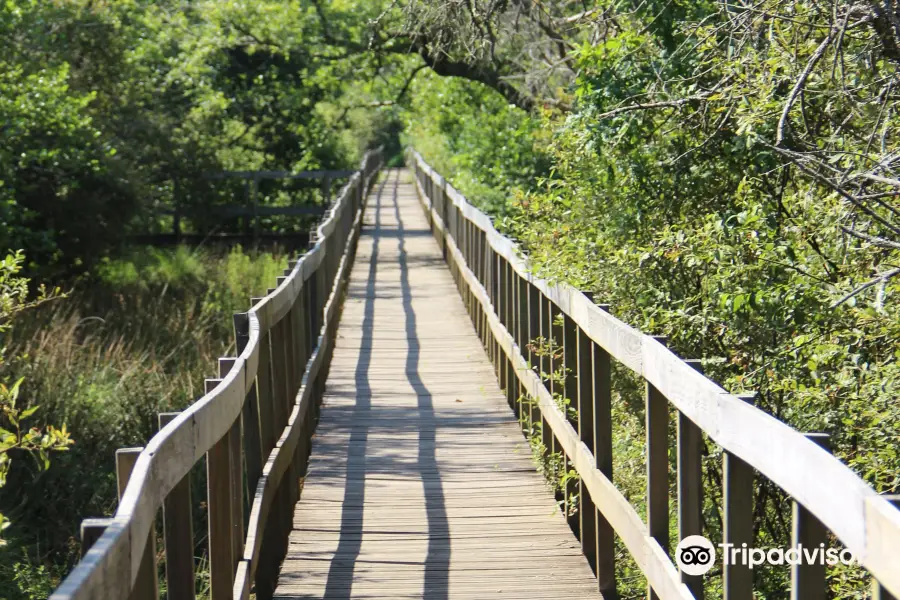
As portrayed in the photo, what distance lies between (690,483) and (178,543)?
145 cm

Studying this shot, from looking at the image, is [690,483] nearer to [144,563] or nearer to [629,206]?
[144,563]

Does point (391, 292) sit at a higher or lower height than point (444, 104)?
lower

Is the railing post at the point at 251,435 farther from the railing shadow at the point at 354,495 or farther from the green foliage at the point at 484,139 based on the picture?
the green foliage at the point at 484,139

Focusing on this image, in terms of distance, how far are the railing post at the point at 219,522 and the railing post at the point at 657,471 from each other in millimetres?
1363

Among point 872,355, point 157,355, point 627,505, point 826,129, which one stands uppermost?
point 826,129

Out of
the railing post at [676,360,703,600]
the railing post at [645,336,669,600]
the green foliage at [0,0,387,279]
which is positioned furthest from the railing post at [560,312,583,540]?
the green foliage at [0,0,387,279]

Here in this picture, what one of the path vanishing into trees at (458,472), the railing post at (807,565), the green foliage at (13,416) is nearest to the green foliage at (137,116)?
the path vanishing into trees at (458,472)

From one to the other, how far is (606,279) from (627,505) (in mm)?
2000

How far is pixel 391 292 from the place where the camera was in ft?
53.2

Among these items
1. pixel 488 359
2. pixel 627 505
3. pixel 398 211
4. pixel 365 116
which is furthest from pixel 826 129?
pixel 365 116

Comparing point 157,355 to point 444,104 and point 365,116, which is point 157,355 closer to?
point 444,104

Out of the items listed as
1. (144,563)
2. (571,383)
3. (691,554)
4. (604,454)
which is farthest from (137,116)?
(144,563)

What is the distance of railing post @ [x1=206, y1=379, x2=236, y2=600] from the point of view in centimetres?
379

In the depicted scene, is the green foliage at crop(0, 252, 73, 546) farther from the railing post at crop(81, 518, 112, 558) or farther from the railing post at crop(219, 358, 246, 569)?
the railing post at crop(81, 518, 112, 558)
